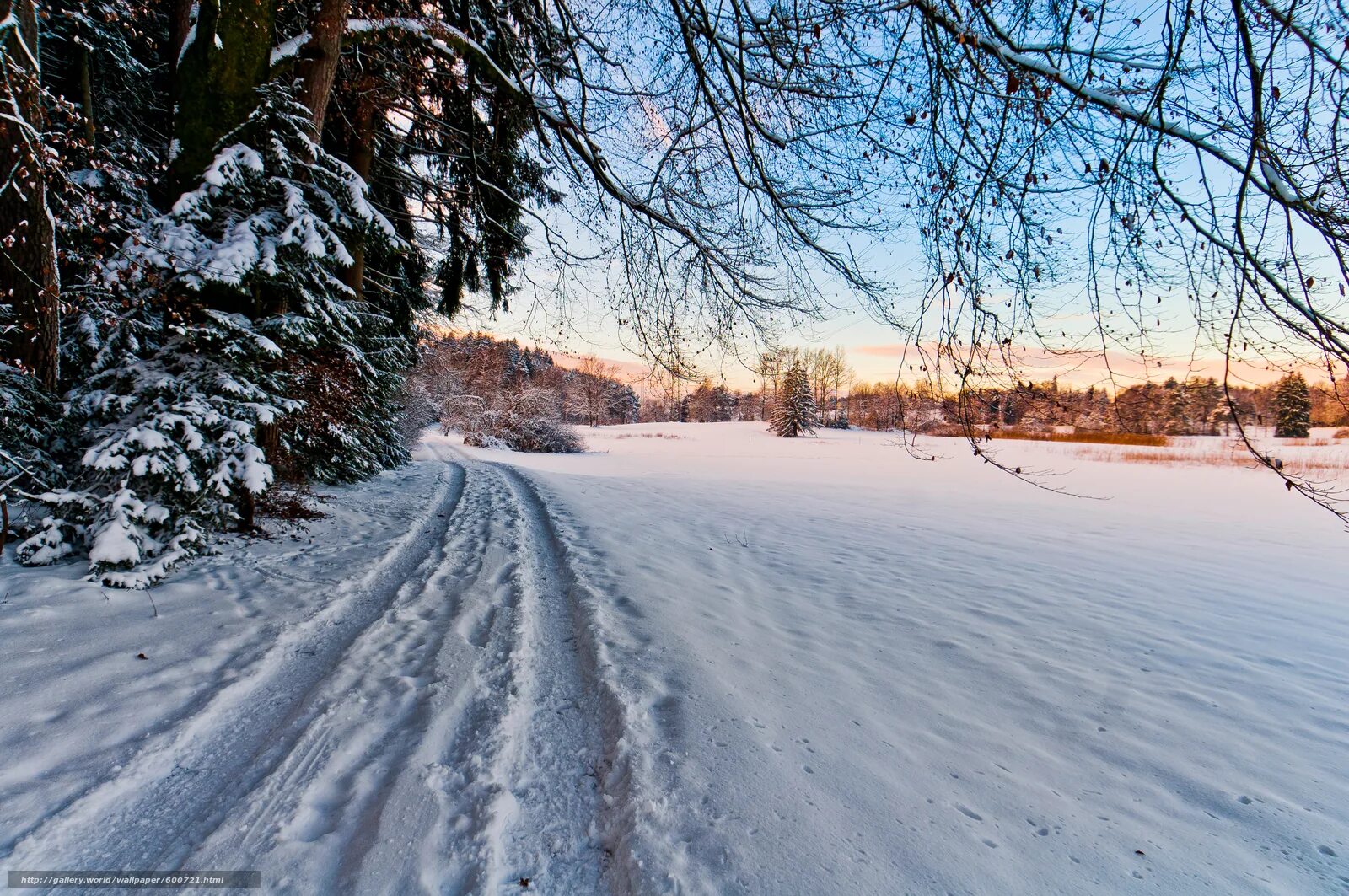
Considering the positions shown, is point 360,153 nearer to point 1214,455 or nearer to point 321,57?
point 321,57

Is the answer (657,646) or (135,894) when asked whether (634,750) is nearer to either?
(657,646)

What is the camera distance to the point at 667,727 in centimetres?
233

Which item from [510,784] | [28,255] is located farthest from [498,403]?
[510,784]

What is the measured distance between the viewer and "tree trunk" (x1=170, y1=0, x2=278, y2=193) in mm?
4223

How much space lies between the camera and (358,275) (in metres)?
8.17

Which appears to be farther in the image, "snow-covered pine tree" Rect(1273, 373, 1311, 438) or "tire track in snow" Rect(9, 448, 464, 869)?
"snow-covered pine tree" Rect(1273, 373, 1311, 438)

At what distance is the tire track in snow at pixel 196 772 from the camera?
1.55 m

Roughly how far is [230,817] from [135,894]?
0.26 m

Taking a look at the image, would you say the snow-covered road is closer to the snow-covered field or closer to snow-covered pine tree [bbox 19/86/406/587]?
the snow-covered field

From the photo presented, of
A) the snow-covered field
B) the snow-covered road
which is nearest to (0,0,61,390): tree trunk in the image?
the snow-covered field

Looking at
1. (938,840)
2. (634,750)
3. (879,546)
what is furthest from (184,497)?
(879,546)

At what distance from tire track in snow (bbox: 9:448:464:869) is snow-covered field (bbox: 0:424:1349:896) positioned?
11 millimetres

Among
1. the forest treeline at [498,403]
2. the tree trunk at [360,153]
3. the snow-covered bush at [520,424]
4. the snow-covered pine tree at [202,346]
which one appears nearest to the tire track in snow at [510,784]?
the snow-covered pine tree at [202,346]

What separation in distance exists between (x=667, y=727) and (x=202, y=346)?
5.01 metres
